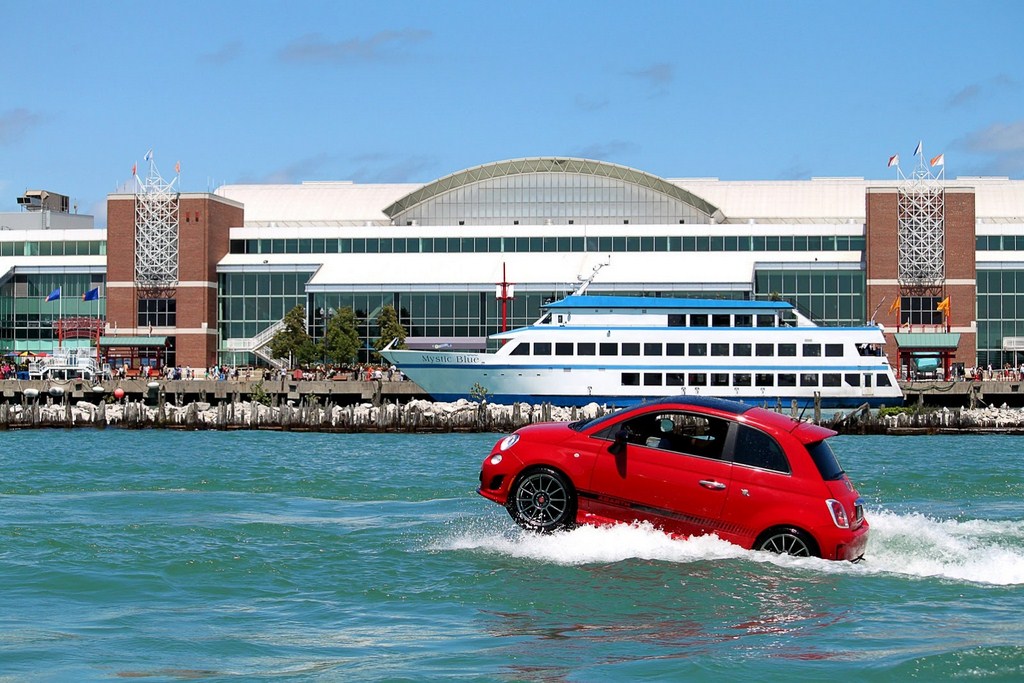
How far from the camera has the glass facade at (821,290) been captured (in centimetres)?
9356

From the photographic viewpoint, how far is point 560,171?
106938mm

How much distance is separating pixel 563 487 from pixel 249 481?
39.0 ft

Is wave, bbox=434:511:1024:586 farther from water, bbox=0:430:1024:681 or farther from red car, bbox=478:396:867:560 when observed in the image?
red car, bbox=478:396:867:560

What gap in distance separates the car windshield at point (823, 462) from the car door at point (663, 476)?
996 millimetres

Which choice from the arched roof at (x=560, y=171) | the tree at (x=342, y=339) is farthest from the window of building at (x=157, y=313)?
the arched roof at (x=560, y=171)

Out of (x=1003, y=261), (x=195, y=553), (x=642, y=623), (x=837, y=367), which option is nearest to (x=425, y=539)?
(x=195, y=553)

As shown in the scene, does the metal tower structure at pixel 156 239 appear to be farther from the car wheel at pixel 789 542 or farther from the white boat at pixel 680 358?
the car wheel at pixel 789 542

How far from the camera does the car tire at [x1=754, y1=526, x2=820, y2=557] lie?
15906 millimetres

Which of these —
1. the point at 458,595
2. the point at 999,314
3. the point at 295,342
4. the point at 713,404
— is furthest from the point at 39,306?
the point at 458,595

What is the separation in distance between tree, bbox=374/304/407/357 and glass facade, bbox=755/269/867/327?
2477 cm

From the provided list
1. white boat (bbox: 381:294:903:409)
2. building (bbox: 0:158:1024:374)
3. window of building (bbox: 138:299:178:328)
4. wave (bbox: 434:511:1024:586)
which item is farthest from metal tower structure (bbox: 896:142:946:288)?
wave (bbox: 434:511:1024:586)

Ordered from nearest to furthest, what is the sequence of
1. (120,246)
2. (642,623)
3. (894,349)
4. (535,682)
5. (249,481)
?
(535,682) → (642,623) → (249,481) → (894,349) → (120,246)

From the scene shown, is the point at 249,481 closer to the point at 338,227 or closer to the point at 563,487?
the point at 563,487

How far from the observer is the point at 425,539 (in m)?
18.6
